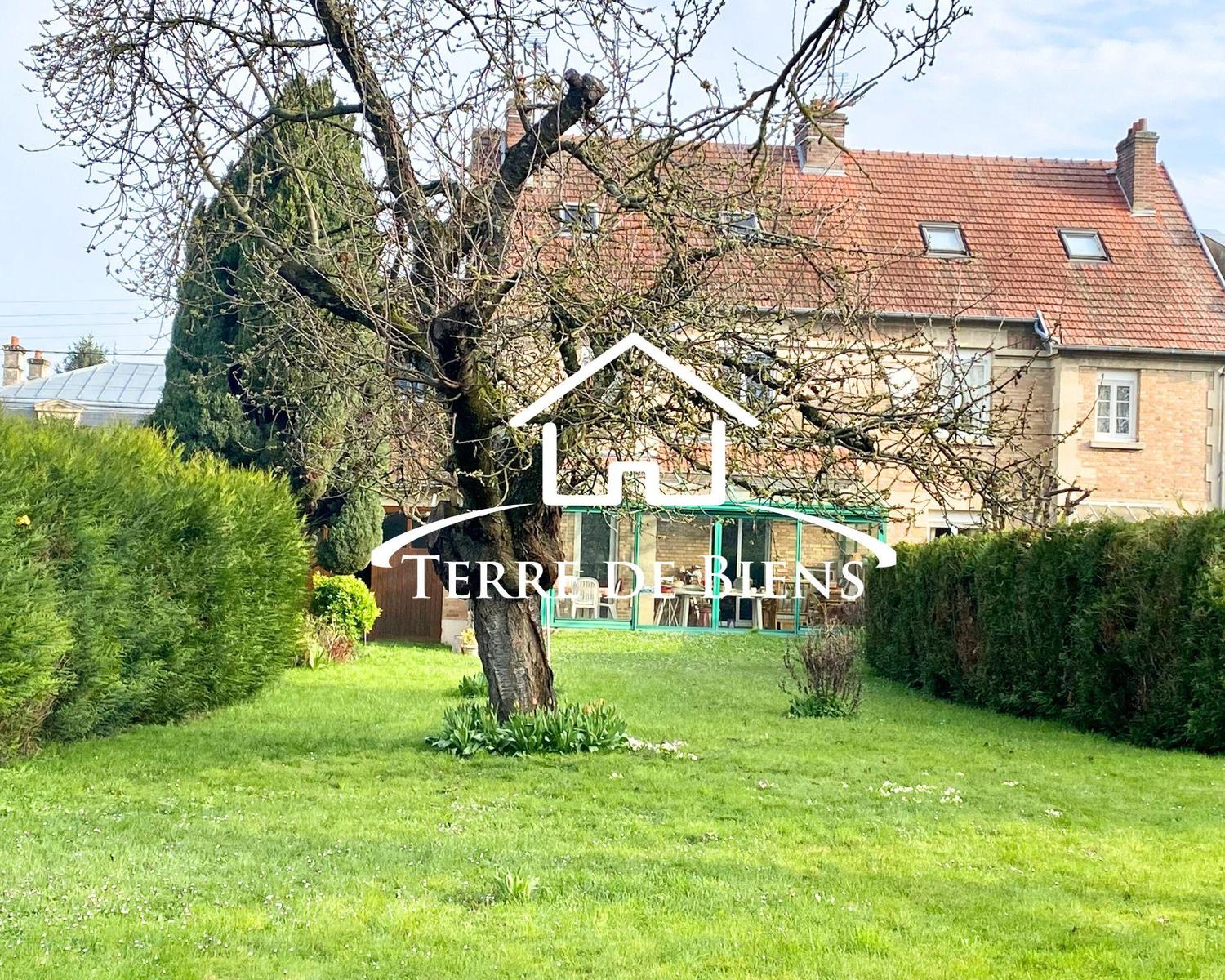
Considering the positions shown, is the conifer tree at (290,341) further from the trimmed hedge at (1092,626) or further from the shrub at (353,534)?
the trimmed hedge at (1092,626)

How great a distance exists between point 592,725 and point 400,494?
302 cm

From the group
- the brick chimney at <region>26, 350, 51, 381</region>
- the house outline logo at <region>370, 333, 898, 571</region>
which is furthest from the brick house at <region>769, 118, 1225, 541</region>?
Result: the brick chimney at <region>26, 350, 51, 381</region>

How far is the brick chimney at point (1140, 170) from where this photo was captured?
26.3 metres

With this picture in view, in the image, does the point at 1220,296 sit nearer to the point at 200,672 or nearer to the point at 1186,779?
the point at 1186,779

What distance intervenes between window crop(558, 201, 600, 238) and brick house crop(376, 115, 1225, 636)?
49.4 ft

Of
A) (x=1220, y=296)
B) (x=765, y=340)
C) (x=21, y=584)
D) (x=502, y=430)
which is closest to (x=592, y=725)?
(x=502, y=430)

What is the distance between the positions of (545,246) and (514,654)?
3380 millimetres

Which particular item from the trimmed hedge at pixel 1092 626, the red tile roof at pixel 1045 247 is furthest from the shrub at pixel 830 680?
the red tile roof at pixel 1045 247

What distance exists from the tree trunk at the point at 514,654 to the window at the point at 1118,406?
17.3 m

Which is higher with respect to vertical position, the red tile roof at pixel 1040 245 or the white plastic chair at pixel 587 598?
the red tile roof at pixel 1040 245

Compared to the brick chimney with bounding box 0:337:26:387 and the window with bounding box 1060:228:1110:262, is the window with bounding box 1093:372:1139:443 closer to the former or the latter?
the window with bounding box 1060:228:1110:262

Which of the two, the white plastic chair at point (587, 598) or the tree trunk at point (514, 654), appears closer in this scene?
→ the tree trunk at point (514, 654)

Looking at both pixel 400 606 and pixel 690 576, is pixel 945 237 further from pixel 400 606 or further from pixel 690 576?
pixel 400 606

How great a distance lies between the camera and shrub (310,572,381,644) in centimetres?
1872
